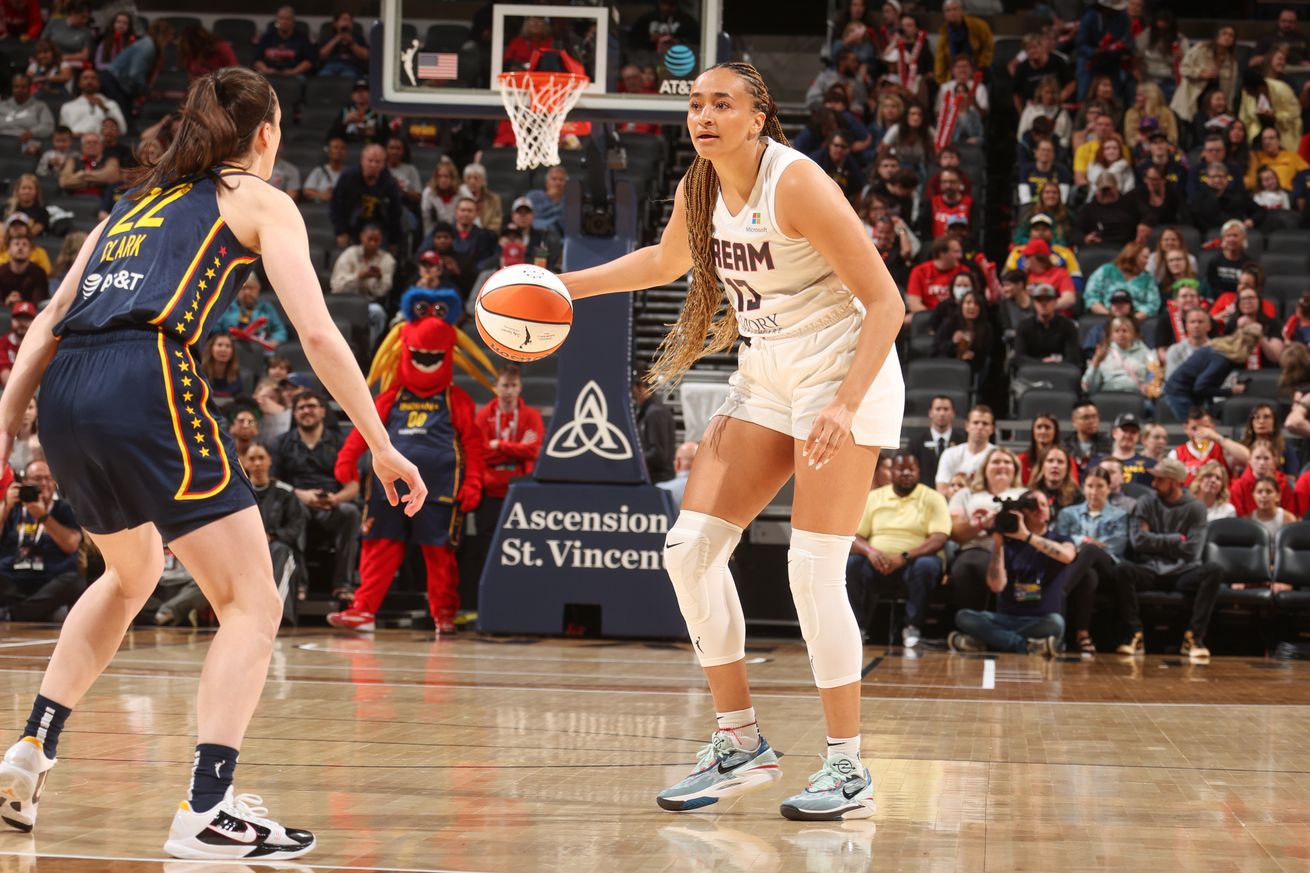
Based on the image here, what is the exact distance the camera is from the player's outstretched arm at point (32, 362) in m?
3.67

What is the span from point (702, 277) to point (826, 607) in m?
1.12

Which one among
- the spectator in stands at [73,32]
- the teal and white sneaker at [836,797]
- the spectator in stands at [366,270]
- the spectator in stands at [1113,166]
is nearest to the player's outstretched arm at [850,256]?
the teal and white sneaker at [836,797]

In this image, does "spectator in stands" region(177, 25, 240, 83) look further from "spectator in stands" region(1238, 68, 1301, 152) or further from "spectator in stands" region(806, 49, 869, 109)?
"spectator in stands" region(1238, 68, 1301, 152)

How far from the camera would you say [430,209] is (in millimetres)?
14477

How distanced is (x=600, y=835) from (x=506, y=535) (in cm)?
613

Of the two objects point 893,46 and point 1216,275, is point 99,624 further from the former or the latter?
point 893,46

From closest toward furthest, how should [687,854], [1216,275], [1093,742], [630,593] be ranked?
[687,854] → [1093,742] → [630,593] → [1216,275]

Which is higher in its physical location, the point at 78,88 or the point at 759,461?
the point at 78,88

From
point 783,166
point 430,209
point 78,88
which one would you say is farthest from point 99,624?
point 78,88

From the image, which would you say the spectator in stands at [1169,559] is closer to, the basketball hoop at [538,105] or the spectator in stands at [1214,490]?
the spectator in stands at [1214,490]

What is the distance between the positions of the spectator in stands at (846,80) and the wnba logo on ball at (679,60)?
660cm

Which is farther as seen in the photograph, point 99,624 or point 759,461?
point 759,461

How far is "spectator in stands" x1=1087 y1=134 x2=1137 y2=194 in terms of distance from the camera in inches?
562

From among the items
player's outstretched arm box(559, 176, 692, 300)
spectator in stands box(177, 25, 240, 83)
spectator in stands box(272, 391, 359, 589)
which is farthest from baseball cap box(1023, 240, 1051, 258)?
player's outstretched arm box(559, 176, 692, 300)
